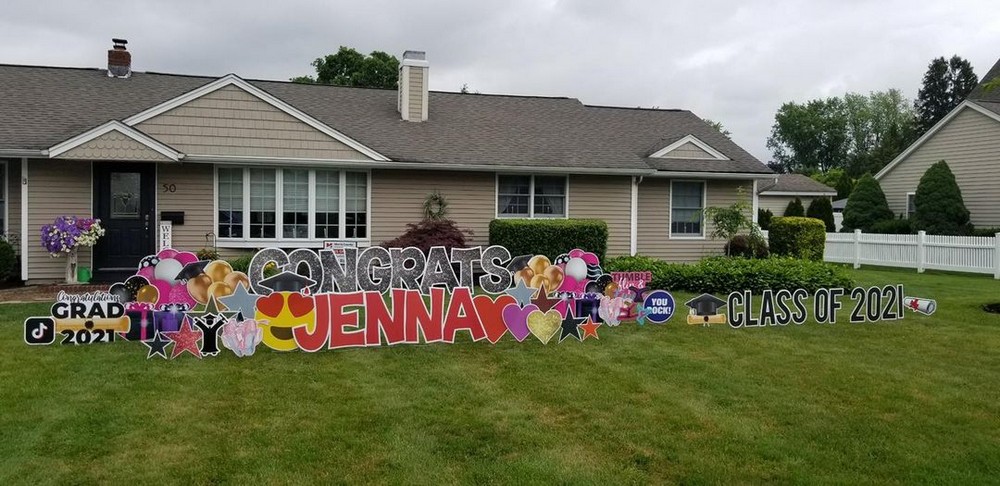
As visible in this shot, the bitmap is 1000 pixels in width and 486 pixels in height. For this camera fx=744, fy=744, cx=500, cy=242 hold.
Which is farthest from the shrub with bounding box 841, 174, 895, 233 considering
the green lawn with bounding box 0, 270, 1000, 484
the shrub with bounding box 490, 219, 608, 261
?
the green lawn with bounding box 0, 270, 1000, 484

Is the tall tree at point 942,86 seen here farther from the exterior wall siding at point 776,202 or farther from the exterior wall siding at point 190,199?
the exterior wall siding at point 190,199

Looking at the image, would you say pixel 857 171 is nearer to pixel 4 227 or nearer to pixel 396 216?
pixel 396 216

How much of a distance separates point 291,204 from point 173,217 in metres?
2.28

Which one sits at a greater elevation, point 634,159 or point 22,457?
point 634,159

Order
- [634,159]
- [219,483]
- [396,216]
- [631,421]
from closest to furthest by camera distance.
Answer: [219,483] < [631,421] < [396,216] < [634,159]

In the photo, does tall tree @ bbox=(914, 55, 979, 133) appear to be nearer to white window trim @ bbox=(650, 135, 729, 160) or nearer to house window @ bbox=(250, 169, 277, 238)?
white window trim @ bbox=(650, 135, 729, 160)

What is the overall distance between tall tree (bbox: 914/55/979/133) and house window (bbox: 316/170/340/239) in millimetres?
64582

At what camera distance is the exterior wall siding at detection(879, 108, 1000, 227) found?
2364 centimetres

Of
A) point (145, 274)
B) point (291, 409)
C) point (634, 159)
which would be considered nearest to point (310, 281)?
point (145, 274)

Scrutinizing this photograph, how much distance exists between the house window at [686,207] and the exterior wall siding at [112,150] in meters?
12.0

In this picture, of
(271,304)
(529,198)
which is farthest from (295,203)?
(271,304)

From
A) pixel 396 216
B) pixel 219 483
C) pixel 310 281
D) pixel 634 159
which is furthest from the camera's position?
pixel 634 159

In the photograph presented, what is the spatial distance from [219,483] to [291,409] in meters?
1.50

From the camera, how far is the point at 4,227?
14367 mm
